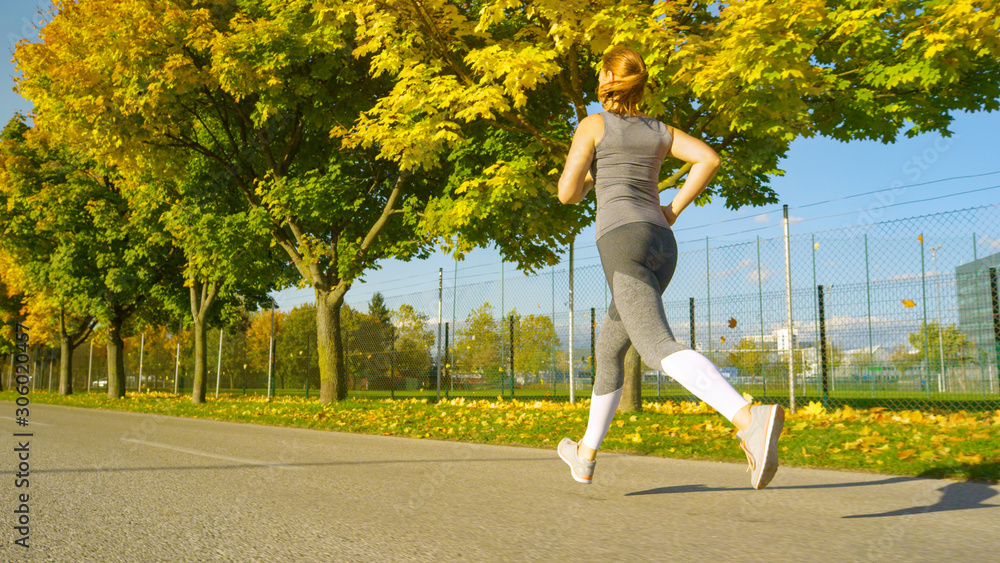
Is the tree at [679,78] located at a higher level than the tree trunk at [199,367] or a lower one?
higher

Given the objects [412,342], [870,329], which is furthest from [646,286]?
[412,342]

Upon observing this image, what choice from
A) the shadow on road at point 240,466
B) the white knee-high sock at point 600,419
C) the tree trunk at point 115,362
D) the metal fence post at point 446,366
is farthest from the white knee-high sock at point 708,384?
the tree trunk at point 115,362

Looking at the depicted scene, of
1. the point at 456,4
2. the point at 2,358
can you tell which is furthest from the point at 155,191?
the point at 2,358

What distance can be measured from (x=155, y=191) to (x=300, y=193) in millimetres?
7275

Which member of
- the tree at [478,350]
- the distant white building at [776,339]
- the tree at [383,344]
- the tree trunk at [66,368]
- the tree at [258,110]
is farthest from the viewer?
the tree trunk at [66,368]

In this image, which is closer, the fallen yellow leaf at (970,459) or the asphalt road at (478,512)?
the asphalt road at (478,512)

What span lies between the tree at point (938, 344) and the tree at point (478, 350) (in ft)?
30.2

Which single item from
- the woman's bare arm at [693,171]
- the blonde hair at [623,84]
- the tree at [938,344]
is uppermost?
the blonde hair at [623,84]

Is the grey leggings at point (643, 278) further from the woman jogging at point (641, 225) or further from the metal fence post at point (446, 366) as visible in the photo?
the metal fence post at point (446, 366)

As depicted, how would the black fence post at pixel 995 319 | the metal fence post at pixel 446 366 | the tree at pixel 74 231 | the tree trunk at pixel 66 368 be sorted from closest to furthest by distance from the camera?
the black fence post at pixel 995 319, the metal fence post at pixel 446 366, the tree at pixel 74 231, the tree trunk at pixel 66 368

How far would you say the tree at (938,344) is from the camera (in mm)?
11289

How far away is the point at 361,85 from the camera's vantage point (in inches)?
563

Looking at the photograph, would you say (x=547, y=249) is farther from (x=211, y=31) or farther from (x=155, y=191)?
(x=155, y=191)

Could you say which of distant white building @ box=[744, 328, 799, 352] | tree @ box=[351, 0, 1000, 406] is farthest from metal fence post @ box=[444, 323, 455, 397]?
distant white building @ box=[744, 328, 799, 352]
